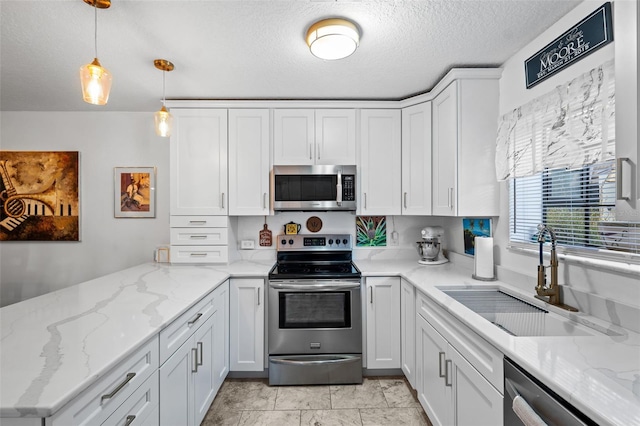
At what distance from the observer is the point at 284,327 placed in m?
2.42

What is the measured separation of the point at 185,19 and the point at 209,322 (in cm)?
183

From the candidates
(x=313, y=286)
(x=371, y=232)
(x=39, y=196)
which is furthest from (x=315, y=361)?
(x=39, y=196)

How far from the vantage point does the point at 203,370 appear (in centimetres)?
193

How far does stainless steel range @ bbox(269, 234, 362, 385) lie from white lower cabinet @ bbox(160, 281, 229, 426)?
0.38m

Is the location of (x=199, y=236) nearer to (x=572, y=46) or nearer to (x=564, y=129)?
(x=564, y=129)

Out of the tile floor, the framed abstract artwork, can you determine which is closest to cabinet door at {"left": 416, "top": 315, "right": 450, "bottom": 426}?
the tile floor

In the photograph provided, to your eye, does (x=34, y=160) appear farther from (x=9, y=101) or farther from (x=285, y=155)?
(x=285, y=155)

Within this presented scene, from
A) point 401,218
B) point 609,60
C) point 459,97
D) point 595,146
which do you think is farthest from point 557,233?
point 401,218

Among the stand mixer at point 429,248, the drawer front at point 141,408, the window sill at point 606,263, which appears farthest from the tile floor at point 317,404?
the window sill at point 606,263

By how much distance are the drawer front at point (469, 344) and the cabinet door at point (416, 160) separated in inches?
38.2

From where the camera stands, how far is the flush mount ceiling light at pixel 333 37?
158cm

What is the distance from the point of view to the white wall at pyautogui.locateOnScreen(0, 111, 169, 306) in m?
3.03

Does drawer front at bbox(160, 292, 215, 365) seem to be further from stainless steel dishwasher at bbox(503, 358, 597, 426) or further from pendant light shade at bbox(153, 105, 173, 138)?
stainless steel dishwasher at bbox(503, 358, 597, 426)

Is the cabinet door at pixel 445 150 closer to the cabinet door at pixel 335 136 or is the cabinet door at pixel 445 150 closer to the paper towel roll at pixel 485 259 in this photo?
the paper towel roll at pixel 485 259
